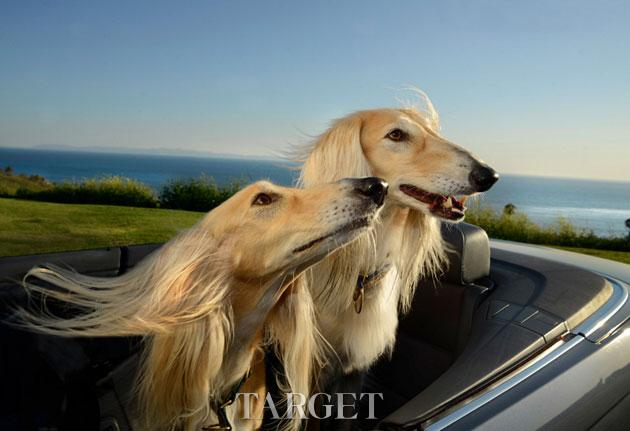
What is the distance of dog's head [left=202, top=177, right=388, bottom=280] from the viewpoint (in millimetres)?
1655

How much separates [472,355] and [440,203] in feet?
2.53

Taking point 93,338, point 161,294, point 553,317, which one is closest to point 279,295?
point 161,294

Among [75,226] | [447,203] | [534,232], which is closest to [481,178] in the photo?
[447,203]

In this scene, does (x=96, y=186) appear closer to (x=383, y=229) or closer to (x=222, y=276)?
(x=383, y=229)

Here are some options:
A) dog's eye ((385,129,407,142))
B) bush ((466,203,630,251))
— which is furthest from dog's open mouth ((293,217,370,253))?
bush ((466,203,630,251))

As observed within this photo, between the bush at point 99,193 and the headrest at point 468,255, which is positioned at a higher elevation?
the headrest at point 468,255

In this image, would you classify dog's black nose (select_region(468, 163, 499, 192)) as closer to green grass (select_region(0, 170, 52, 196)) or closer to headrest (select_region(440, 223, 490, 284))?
headrest (select_region(440, 223, 490, 284))

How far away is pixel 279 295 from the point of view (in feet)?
5.96

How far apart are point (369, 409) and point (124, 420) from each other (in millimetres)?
1167

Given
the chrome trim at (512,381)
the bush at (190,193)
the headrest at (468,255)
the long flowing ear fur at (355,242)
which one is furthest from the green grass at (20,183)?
the chrome trim at (512,381)

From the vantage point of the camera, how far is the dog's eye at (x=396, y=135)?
8.02 feet

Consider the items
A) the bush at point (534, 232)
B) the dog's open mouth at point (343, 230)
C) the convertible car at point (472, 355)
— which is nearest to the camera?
the convertible car at point (472, 355)

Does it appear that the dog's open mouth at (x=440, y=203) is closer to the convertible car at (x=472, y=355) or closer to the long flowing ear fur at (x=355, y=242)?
the convertible car at (x=472, y=355)

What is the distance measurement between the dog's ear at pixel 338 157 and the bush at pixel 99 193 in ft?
14.9
